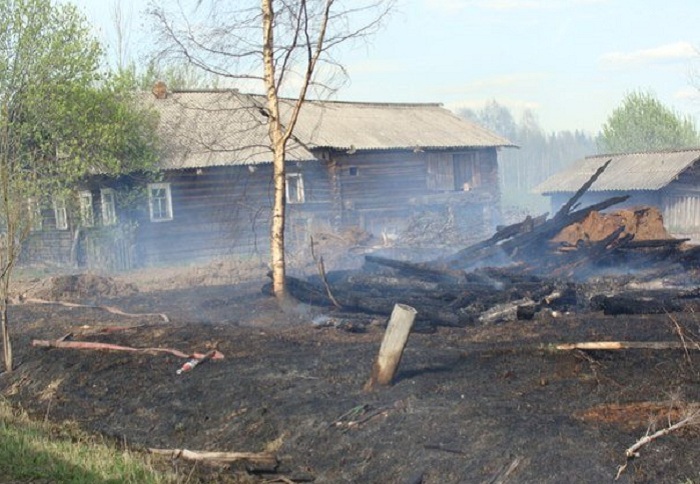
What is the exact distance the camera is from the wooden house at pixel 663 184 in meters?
37.5

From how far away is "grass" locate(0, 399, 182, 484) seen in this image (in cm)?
690

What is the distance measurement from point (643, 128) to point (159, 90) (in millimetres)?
39165

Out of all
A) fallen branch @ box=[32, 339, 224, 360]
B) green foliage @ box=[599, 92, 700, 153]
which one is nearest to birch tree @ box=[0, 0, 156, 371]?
fallen branch @ box=[32, 339, 224, 360]

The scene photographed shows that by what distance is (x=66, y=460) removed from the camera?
Answer: 7410mm

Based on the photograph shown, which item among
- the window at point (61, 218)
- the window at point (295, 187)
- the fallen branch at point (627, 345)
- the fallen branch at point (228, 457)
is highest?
the window at point (295, 187)

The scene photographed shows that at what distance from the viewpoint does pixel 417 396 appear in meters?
7.97

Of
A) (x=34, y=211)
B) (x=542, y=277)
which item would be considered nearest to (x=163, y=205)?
(x=34, y=211)

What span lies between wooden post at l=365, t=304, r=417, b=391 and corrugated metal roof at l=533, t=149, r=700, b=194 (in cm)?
3209

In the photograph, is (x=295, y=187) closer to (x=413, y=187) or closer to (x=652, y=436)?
(x=413, y=187)

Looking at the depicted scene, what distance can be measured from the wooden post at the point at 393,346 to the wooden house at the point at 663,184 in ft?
94.4

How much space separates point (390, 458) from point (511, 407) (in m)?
1.25

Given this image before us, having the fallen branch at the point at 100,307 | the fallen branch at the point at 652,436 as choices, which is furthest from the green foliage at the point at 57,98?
the fallen branch at the point at 652,436

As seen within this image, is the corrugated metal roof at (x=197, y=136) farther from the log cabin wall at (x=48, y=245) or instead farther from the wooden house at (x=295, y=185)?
the log cabin wall at (x=48, y=245)

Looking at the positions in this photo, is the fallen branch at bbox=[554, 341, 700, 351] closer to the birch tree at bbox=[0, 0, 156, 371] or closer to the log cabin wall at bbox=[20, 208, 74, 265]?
the birch tree at bbox=[0, 0, 156, 371]
